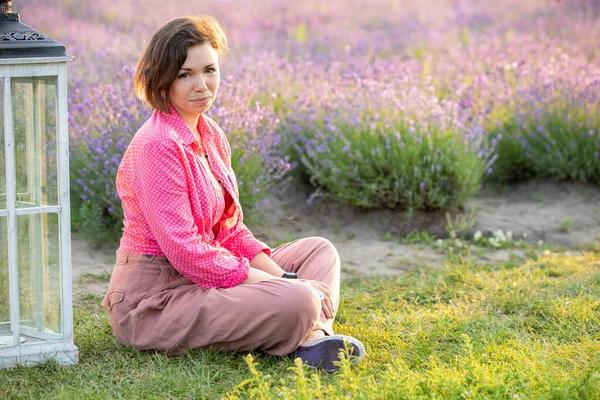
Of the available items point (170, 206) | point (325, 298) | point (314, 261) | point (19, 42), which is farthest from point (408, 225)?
point (19, 42)

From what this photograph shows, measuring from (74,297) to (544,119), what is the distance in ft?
11.5

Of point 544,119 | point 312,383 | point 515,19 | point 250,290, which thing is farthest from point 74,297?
point 515,19

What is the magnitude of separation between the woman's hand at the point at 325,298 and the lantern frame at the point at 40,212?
0.84 meters

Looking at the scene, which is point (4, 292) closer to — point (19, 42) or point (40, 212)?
point (40, 212)

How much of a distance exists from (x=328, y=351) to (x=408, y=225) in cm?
221

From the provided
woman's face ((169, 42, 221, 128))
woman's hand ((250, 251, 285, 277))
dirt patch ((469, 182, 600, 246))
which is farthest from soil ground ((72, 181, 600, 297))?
woman's face ((169, 42, 221, 128))

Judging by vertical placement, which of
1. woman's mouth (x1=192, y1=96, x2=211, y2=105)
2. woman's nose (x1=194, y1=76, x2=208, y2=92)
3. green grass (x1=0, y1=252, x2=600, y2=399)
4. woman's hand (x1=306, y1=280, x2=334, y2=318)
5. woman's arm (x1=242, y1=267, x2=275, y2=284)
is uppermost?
woman's nose (x1=194, y1=76, x2=208, y2=92)

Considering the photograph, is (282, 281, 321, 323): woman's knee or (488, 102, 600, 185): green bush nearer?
(282, 281, 321, 323): woman's knee

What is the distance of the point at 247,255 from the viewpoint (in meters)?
3.00

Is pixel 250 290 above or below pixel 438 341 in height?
above

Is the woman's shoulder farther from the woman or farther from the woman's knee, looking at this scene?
the woman's knee

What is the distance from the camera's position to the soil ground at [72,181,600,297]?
4.26 meters

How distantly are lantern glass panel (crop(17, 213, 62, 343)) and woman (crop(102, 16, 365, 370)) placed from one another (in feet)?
0.66

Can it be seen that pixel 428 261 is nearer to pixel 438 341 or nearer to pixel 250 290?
pixel 438 341
